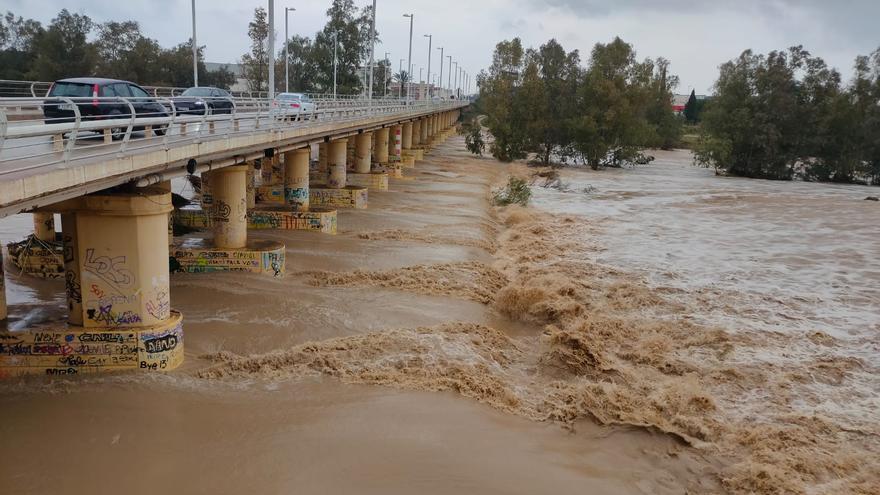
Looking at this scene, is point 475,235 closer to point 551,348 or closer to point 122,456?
point 551,348

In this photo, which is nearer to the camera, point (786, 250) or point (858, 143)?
point (786, 250)

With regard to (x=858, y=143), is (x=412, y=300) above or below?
below

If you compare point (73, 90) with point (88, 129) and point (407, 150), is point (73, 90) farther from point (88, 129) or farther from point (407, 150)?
point (407, 150)

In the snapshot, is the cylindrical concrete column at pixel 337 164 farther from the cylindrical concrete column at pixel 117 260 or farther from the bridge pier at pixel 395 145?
→ the cylindrical concrete column at pixel 117 260

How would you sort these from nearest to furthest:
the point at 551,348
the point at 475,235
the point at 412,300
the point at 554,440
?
1. the point at 554,440
2. the point at 551,348
3. the point at 412,300
4. the point at 475,235

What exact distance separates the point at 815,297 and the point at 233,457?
52.4ft

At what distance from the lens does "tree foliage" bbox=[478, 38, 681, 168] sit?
55.9 meters

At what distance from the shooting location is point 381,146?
1656 inches

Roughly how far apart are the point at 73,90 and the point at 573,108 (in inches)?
1924

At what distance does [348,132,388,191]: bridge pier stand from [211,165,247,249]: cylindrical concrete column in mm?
17181

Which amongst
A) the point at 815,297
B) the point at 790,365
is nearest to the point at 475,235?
the point at 815,297

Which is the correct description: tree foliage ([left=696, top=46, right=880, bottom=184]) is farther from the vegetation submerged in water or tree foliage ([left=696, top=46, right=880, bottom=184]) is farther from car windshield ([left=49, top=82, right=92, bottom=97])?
car windshield ([left=49, top=82, right=92, bottom=97])

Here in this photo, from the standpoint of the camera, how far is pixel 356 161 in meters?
36.1

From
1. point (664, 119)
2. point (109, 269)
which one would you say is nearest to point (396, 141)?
point (109, 269)
